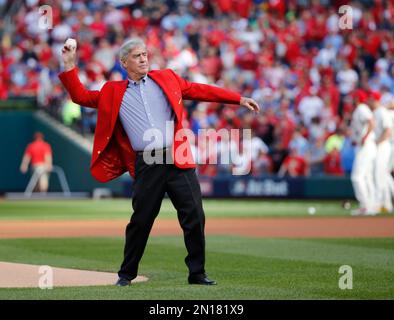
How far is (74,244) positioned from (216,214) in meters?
7.38

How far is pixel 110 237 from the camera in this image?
15797 millimetres

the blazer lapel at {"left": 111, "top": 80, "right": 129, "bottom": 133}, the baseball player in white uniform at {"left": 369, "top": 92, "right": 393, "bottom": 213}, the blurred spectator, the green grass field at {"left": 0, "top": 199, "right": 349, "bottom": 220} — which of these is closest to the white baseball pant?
the baseball player in white uniform at {"left": 369, "top": 92, "right": 393, "bottom": 213}

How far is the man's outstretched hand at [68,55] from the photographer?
9.16 m

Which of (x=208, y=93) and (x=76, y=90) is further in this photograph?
(x=208, y=93)

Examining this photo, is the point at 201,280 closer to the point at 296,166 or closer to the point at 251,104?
the point at 251,104

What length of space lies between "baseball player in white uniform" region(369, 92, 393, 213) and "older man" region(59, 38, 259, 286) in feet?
38.2

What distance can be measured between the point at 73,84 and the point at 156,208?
4.32 ft

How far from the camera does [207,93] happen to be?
377 inches

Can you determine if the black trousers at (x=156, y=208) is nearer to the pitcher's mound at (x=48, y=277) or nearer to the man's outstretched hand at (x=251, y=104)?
the pitcher's mound at (x=48, y=277)

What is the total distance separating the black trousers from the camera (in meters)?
9.48

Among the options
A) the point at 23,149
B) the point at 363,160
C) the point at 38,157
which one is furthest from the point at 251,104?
the point at 23,149

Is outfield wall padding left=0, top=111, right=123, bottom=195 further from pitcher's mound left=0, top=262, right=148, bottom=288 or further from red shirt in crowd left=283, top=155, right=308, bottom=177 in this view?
pitcher's mound left=0, top=262, right=148, bottom=288

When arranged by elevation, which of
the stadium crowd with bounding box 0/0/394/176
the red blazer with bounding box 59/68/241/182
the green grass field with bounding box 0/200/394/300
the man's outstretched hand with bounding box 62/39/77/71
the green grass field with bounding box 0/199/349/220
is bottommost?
the green grass field with bounding box 0/199/349/220

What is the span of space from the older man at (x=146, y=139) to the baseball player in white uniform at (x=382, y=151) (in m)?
11.6
